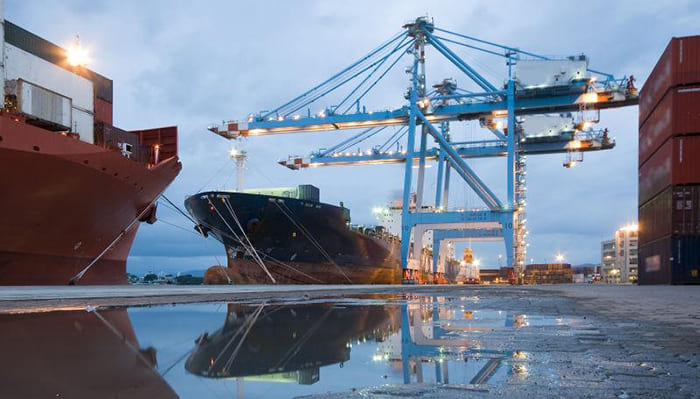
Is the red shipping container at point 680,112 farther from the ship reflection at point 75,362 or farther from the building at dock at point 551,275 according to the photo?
the building at dock at point 551,275

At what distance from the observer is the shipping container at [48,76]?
15.7m

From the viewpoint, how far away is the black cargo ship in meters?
28.3

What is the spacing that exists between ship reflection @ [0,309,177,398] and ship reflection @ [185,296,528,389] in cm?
32

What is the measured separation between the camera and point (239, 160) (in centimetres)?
3394

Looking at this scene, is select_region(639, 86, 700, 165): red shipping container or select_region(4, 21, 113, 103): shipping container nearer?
select_region(4, 21, 113, 103): shipping container

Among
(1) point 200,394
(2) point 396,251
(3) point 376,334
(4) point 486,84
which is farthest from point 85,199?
(2) point 396,251

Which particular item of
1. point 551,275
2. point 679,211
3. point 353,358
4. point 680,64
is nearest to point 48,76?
point 353,358

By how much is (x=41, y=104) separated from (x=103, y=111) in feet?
15.4

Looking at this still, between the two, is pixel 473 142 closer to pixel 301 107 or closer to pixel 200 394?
pixel 301 107

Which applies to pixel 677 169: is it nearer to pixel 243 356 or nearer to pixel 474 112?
pixel 474 112

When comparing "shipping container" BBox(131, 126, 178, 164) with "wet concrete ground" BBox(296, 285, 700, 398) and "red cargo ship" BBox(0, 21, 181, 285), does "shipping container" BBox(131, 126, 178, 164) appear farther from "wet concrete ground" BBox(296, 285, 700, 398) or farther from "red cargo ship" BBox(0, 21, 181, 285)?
"wet concrete ground" BBox(296, 285, 700, 398)

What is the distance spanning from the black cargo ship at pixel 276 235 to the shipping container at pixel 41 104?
12233 millimetres

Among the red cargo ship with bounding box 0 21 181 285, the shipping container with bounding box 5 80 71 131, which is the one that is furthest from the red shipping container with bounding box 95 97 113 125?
the shipping container with bounding box 5 80 71 131

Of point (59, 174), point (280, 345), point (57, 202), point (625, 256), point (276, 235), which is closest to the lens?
point (280, 345)
